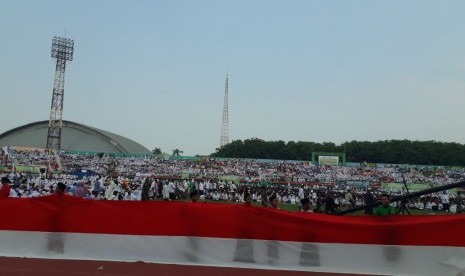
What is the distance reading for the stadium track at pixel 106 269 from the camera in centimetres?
787

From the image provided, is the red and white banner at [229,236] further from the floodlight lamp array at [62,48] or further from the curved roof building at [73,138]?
the curved roof building at [73,138]

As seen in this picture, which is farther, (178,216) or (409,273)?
(178,216)

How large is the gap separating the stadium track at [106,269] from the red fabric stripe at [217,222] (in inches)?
22.1

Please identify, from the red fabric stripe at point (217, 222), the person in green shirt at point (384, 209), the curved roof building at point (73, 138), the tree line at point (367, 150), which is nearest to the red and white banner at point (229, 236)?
the red fabric stripe at point (217, 222)

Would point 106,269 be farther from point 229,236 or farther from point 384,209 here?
point 384,209

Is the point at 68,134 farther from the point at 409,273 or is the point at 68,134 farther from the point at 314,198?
the point at 409,273

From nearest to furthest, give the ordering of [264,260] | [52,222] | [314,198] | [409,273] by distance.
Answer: [409,273] → [264,260] → [52,222] → [314,198]

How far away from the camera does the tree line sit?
106 meters

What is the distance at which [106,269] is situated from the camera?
8172mm

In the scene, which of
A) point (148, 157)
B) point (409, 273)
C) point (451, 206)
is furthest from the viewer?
point (148, 157)

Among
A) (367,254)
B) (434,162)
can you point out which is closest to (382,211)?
(367,254)

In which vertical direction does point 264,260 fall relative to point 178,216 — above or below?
below

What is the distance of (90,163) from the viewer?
56.2 metres

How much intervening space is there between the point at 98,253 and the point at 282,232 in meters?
3.25
